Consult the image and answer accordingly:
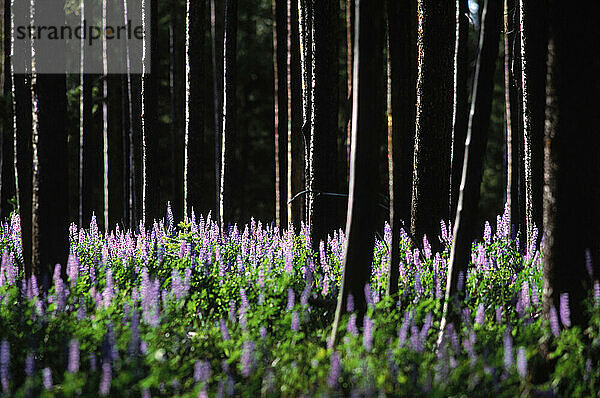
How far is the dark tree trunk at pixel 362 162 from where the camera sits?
515 cm

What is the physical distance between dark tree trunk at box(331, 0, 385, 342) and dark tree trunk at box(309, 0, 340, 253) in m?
3.72

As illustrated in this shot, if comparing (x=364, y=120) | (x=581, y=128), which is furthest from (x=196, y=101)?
(x=581, y=128)

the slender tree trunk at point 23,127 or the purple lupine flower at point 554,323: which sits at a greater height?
the slender tree trunk at point 23,127

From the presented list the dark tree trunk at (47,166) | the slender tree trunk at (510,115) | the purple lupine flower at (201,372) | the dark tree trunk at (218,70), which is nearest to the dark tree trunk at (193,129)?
the dark tree trunk at (218,70)

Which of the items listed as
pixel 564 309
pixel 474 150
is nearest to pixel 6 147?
pixel 474 150

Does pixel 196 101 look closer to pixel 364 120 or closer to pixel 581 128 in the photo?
pixel 364 120

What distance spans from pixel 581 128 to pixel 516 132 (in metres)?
6.78

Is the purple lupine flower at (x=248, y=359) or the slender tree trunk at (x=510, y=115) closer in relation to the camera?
the purple lupine flower at (x=248, y=359)

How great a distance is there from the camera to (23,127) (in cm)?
863

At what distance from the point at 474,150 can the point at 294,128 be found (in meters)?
7.69

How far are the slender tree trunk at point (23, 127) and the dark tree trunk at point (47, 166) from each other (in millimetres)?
390

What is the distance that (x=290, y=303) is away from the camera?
4.59m

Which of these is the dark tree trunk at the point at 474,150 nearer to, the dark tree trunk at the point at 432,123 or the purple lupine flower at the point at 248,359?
the purple lupine flower at the point at 248,359

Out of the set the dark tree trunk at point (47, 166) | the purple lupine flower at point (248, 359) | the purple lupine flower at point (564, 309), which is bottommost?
the purple lupine flower at point (248, 359)
